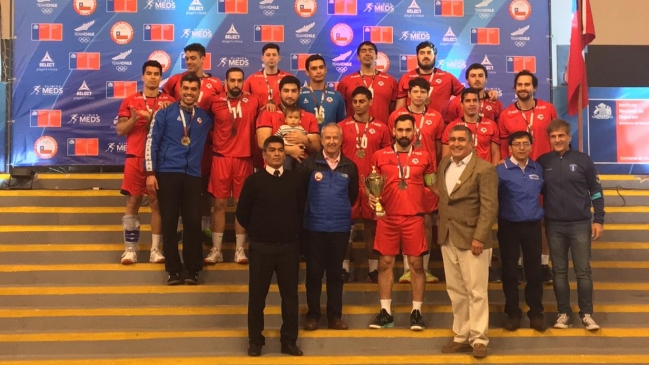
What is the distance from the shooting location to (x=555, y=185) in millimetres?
5582

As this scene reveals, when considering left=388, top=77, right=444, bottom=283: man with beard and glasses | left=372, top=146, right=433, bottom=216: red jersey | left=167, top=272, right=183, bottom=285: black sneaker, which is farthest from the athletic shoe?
left=167, top=272, right=183, bottom=285: black sneaker

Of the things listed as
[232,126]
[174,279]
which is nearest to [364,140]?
[232,126]

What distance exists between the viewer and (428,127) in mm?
6199

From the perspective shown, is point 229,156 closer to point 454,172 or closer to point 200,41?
point 454,172

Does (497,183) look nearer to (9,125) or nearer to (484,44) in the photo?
(484,44)

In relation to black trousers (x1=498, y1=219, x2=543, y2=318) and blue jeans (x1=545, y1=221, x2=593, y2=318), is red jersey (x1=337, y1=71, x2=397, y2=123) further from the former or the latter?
blue jeans (x1=545, y1=221, x2=593, y2=318)

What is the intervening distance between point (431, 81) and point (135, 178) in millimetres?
3000

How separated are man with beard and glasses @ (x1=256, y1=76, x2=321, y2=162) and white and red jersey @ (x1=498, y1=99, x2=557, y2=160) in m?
1.71

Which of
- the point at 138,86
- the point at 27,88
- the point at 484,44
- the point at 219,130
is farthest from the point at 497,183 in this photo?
the point at 27,88

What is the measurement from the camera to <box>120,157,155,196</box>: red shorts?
6.20m

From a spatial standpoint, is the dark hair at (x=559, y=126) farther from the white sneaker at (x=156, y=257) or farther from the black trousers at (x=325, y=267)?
the white sneaker at (x=156, y=257)

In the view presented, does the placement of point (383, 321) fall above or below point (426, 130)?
below

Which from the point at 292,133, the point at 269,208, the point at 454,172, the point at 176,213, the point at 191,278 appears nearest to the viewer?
the point at 269,208

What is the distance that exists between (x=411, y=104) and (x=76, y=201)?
366cm
